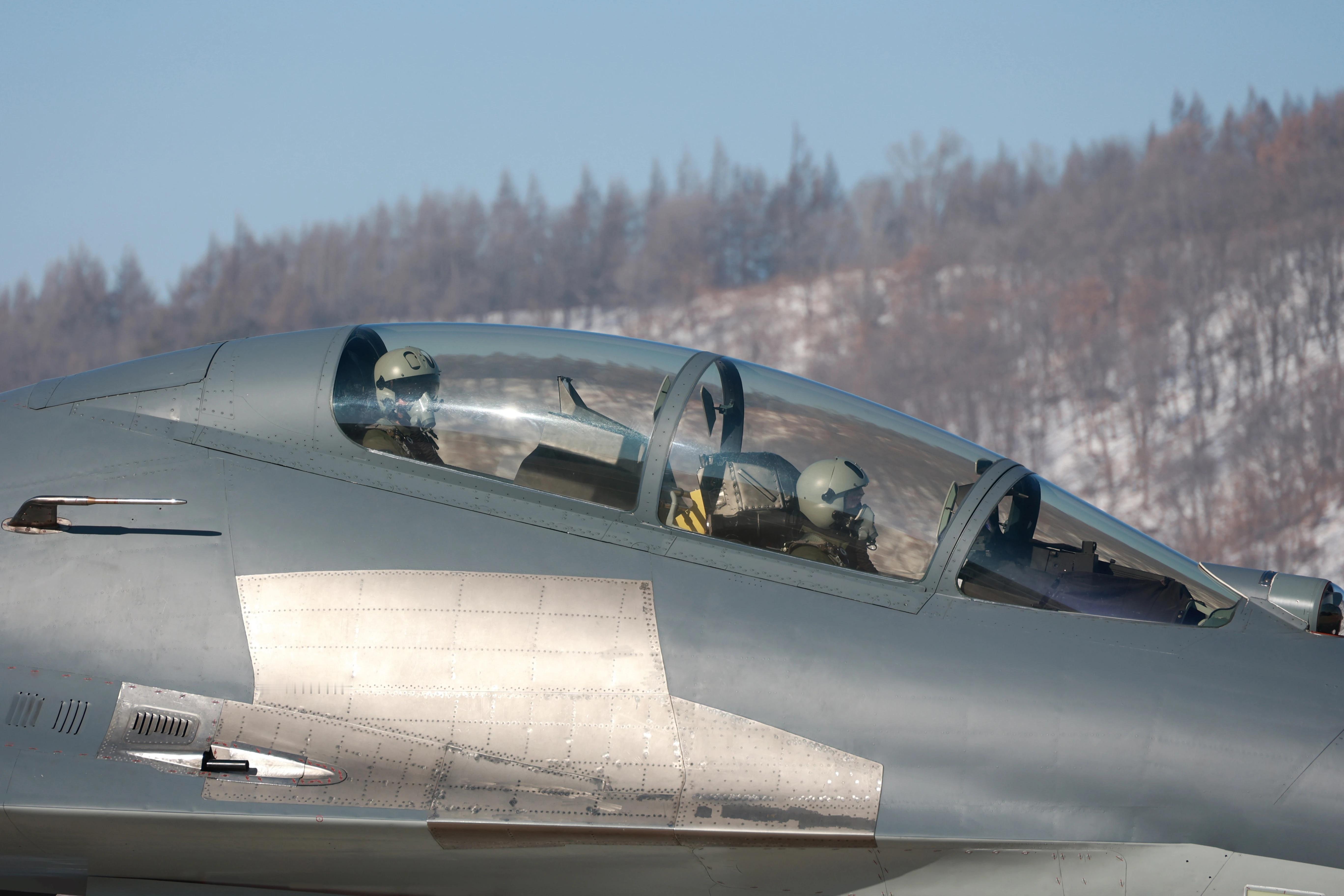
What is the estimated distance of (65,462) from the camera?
199 inches

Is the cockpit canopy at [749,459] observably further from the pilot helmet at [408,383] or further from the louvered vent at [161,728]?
the louvered vent at [161,728]

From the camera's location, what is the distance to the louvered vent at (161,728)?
447cm

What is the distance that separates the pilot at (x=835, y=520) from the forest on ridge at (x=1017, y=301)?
38.2m

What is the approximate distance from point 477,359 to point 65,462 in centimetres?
195

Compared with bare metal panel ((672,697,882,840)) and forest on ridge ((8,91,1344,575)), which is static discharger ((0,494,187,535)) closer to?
bare metal panel ((672,697,882,840))

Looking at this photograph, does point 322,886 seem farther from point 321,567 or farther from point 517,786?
point 321,567

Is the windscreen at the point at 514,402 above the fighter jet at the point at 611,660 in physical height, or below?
above

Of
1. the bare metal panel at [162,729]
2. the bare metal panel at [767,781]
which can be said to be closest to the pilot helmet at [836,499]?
the bare metal panel at [767,781]

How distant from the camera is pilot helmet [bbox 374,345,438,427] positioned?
5055 mm

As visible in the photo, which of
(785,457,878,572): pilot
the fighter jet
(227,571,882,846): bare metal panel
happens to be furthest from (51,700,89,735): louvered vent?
(785,457,878,572): pilot

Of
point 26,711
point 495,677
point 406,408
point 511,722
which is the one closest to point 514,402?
point 406,408

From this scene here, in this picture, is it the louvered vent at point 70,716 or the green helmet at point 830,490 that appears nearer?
the louvered vent at point 70,716

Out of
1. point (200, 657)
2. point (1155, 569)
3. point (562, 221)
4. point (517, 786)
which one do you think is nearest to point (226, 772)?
point (200, 657)

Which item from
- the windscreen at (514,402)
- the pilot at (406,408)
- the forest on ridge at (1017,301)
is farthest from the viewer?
the forest on ridge at (1017,301)
